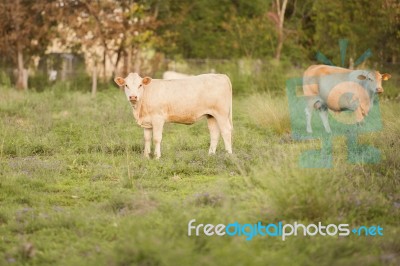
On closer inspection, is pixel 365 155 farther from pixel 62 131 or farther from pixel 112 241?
pixel 62 131

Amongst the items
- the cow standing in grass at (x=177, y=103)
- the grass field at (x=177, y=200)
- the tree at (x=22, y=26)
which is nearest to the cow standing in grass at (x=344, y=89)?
the grass field at (x=177, y=200)

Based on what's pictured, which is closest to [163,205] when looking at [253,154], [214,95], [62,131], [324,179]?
[324,179]

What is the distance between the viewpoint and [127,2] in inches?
1004

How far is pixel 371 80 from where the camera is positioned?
41.2 ft

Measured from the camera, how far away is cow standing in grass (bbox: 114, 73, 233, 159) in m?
10.4

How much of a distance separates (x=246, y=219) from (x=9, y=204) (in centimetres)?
276

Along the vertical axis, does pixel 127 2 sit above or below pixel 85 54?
above

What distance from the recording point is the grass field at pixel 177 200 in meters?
5.44

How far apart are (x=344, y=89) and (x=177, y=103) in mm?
3893

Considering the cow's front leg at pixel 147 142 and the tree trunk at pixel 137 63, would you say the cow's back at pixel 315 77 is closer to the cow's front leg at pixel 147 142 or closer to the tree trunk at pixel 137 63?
the cow's front leg at pixel 147 142

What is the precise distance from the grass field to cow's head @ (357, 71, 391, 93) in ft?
2.60

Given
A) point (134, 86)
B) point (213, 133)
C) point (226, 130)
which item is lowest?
point (213, 133)

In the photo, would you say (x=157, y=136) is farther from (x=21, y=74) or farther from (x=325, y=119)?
(x=21, y=74)

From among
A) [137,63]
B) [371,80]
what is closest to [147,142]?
[371,80]
